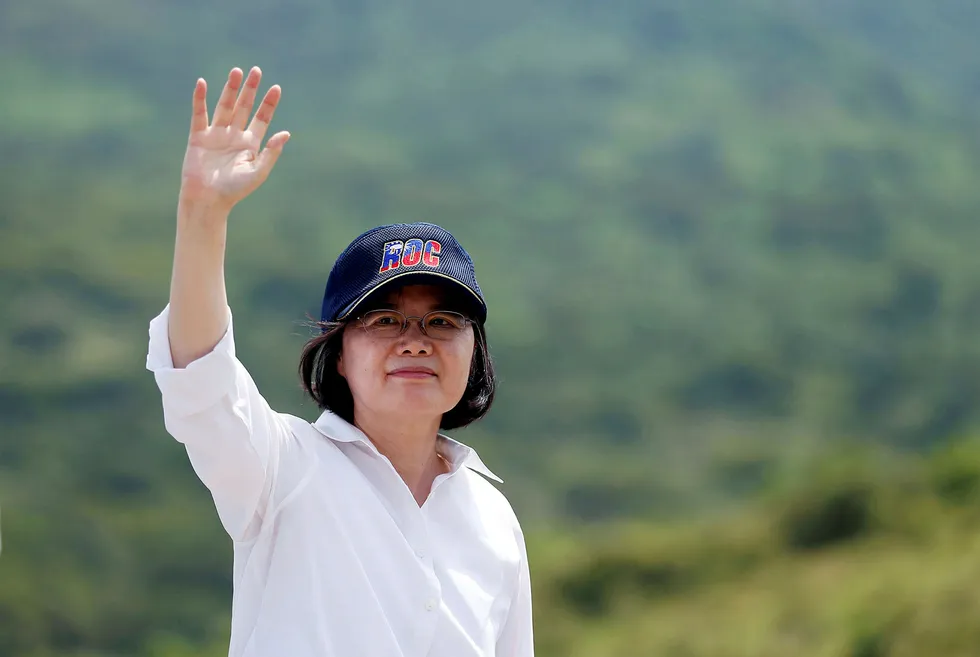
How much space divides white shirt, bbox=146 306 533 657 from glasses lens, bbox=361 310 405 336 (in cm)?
16

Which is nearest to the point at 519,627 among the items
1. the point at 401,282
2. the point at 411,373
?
the point at 411,373

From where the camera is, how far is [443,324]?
1907mm

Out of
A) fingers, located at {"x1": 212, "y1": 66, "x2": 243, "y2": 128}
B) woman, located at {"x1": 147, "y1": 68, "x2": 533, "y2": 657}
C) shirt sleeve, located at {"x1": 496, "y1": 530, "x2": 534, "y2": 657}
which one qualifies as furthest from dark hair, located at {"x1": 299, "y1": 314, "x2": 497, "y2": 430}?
fingers, located at {"x1": 212, "y1": 66, "x2": 243, "y2": 128}

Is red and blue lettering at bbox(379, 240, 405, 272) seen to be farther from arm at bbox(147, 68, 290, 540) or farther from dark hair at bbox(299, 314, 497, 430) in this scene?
arm at bbox(147, 68, 290, 540)

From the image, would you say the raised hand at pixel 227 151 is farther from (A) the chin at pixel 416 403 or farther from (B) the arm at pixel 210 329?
(A) the chin at pixel 416 403

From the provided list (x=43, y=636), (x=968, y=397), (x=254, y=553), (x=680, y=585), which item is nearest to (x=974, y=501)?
(x=680, y=585)

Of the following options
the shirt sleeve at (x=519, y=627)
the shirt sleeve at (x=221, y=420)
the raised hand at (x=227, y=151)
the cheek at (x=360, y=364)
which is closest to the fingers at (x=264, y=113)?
the raised hand at (x=227, y=151)

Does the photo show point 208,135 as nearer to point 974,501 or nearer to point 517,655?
point 517,655

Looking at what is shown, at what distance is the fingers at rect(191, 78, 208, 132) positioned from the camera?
1.56 m

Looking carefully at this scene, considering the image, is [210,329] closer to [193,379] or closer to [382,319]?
[193,379]

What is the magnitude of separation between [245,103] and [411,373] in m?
0.47

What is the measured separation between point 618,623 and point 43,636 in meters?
6.15

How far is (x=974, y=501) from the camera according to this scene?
1054 centimetres

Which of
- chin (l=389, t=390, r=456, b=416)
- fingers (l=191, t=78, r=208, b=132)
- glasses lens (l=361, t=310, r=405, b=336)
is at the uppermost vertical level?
fingers (l=191, t=78, r=208, b=132)
